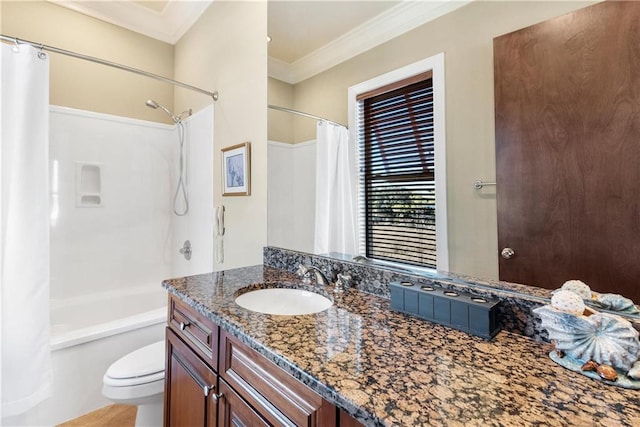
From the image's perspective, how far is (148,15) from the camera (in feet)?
8.23

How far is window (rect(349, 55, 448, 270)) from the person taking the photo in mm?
981

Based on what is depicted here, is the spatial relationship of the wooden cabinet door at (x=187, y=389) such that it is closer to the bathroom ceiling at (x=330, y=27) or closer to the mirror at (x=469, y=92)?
the mirror at (x=469, y=92)

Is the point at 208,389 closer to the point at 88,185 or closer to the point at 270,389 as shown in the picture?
the point at 270,389

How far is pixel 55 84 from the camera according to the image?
2.19 m

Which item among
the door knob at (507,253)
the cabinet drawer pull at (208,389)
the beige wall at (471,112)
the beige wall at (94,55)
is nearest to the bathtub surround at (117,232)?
the beige wall at (94,55)

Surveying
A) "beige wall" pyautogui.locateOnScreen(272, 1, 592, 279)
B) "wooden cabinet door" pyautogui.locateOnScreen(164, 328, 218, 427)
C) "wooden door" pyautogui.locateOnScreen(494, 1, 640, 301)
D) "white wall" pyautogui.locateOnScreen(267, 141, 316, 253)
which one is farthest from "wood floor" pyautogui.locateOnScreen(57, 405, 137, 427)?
"wooden door" pyautogui.locateOnScreen(494, 1, 640, 301)

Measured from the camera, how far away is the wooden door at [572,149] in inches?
26.9

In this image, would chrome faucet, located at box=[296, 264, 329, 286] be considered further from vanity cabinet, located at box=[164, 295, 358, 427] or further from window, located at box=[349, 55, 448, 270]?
vanity cabinet, located at box=[164, 295, 358, 427]

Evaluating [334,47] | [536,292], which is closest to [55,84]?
[334,47]

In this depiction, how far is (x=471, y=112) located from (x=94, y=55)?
2.80m

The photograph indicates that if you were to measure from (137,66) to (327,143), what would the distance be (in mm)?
2190

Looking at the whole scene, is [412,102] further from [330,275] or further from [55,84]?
[55,84]

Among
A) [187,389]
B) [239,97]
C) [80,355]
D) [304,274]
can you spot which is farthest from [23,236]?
[304,274]

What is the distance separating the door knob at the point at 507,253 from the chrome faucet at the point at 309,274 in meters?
0.67
